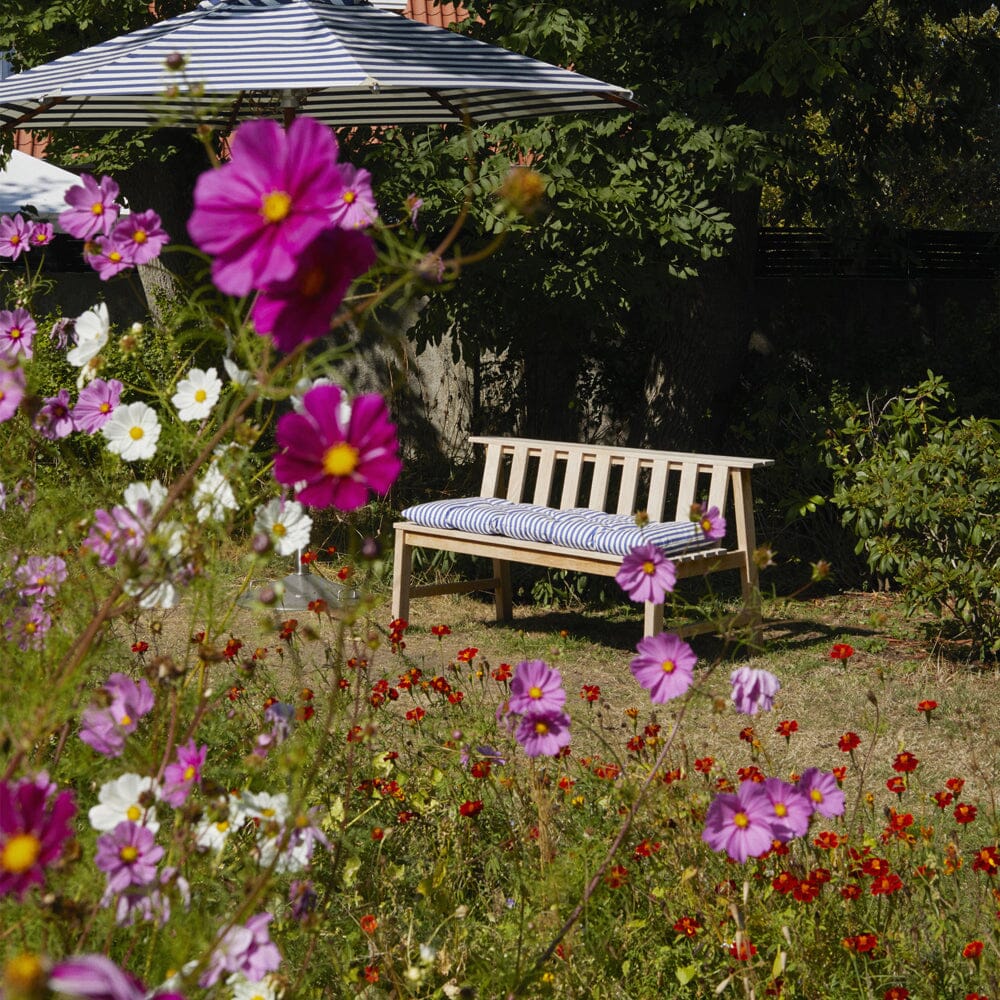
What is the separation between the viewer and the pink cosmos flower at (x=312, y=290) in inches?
37.4

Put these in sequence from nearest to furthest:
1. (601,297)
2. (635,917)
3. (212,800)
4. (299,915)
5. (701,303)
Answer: (212,800) < (299,915) < (635,917) < (601,297) < (701,303)

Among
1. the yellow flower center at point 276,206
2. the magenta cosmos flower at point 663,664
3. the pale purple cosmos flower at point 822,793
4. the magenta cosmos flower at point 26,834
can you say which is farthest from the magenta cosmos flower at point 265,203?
the pale purple cosmos flower at point 822,793

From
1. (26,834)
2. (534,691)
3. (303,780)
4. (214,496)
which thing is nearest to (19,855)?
(26,834)

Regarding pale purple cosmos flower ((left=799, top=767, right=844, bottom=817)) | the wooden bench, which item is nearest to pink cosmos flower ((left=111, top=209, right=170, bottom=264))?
pale purple cosmos flower ((left=799, top=767, right=844, bottom=817))

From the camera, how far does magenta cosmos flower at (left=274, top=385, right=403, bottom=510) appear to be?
3.34 ft

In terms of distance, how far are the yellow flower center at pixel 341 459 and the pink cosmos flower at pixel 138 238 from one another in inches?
29.5

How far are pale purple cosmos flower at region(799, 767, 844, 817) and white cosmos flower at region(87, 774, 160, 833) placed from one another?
2.95 feet

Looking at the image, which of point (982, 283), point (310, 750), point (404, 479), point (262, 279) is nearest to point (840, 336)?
point (982, 283)

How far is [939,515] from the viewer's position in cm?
513

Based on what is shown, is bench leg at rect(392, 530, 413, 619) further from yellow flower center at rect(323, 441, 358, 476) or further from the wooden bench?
yellow flower center at rect(323, 441, 358, 476)

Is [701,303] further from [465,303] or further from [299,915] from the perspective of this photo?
[299,915]

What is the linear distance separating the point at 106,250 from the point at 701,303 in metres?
5.61

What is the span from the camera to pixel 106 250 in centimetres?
168

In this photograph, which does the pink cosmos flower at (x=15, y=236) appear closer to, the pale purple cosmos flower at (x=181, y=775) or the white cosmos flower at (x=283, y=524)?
the white cosmos flower at (x=283, y=524)
